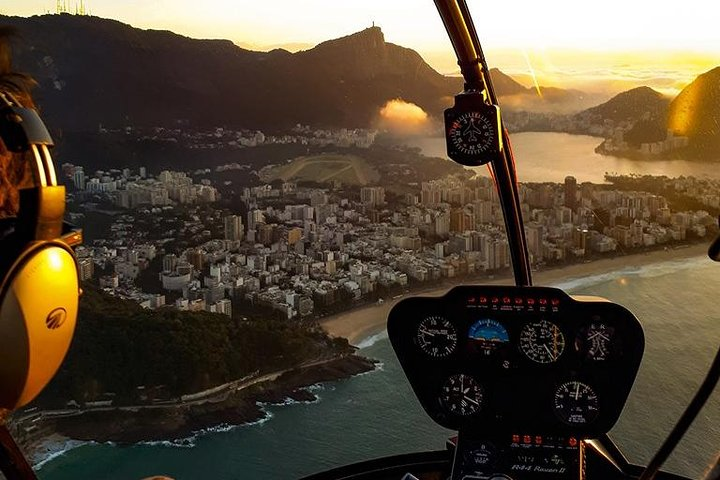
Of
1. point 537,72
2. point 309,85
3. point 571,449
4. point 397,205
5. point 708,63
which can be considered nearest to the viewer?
point 571,449

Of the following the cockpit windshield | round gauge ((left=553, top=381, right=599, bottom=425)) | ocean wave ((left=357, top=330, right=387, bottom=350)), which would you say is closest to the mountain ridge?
the cockpit windshield

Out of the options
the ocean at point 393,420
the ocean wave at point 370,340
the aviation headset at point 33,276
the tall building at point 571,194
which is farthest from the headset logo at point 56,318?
the tall building at point 571,194

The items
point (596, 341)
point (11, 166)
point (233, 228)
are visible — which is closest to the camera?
point (11, 166)

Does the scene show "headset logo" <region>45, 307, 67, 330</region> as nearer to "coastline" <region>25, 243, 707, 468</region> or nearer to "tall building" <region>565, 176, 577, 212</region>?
"coastline" <region>25, 243, 707, 468</region>

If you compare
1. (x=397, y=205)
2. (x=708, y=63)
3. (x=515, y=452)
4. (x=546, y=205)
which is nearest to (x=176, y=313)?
(x=397, y=205)

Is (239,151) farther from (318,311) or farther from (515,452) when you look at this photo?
(515,452)

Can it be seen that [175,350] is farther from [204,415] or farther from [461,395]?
[461,395]

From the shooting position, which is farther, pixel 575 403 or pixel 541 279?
pixel 541 279

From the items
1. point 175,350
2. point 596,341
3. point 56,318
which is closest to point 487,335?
point 596,341
